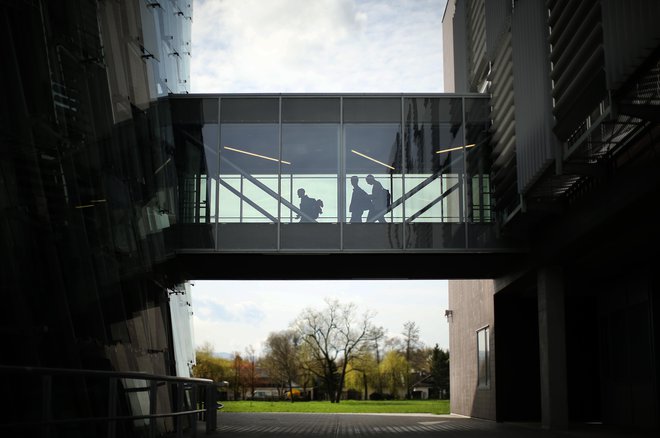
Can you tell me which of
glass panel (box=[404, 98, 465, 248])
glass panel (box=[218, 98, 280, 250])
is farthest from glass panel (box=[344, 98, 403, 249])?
glass panel (box=[218, 98, 280, 250])

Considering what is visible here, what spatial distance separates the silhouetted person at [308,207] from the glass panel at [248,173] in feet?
1.75

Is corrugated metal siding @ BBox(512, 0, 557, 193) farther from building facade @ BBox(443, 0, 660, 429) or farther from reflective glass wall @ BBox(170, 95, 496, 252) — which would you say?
reflective glass wall @ BBox(170, 95, 496, 252)

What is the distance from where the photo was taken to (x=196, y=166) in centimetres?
1830

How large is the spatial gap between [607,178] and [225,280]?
11635 millimetres

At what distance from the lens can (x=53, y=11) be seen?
479 inches

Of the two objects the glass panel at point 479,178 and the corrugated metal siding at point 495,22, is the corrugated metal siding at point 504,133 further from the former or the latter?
the glass panel at point 479,178

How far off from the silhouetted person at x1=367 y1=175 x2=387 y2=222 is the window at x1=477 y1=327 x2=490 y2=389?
624cm

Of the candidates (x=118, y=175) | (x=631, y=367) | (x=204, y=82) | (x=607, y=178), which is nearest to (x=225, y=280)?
(x=204, y=82)

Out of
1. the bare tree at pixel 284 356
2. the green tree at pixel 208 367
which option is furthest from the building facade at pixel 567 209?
the bare tree at pixel 284 356

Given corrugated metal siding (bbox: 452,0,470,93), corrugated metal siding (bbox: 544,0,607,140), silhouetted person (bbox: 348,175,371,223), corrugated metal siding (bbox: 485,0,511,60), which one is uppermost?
corrugated metal siding (bbox: 452,0,470,93)

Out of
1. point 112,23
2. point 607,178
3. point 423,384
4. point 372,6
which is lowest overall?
point 423,384

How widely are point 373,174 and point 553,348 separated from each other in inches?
204

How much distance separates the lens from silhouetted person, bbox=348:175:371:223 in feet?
58.1

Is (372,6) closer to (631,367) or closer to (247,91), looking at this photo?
(247,91)
